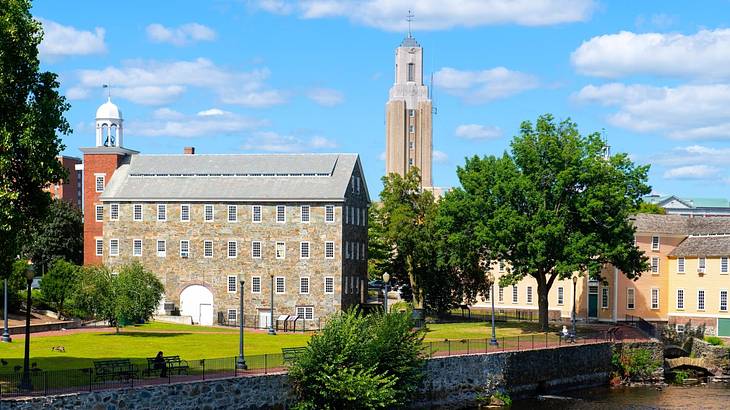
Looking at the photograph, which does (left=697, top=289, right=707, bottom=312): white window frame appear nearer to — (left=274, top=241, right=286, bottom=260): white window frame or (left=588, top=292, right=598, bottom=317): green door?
(left=588, top=292, right=598, bottom=317): green door

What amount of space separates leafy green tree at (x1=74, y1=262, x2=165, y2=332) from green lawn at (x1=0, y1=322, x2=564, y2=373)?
127 centimetres

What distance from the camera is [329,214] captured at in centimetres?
7812

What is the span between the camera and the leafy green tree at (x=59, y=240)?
95.8m

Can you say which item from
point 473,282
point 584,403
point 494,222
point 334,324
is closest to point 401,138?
point 473,282

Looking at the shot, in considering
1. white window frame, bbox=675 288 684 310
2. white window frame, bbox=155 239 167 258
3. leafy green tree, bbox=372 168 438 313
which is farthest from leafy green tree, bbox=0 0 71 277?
white window frame, bbox=675 288 684 310

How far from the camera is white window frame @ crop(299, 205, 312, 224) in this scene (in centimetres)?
7850

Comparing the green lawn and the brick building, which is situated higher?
the brick building

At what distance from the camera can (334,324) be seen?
43.5 metres

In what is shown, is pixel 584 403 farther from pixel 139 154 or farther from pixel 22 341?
pixel 139 154

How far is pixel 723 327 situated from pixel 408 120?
86.3 m

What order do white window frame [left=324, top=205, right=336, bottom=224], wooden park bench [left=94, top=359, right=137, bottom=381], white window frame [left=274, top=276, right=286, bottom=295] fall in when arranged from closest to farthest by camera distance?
wooden park bench [left=94, top=359, right=137, bottom=381]
white window frame [left=324, top=205, right=336, bottom=224]
white window frame [left=274, top=276, right=286, bottom=295]

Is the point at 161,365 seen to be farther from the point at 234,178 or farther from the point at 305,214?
the point at 234,178

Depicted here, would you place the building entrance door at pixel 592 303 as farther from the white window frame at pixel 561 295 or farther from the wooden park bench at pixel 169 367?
the wooden park bench at pixel 169 367

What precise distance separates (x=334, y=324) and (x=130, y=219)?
4205 centimetres
